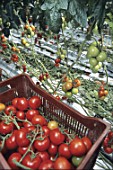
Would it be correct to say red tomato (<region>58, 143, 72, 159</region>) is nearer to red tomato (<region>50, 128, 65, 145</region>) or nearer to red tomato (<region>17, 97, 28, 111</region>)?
red tomato (<region>50, 128, 65, 145</region>)

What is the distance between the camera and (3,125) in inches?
34.9

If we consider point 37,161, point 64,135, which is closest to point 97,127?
point 64,135

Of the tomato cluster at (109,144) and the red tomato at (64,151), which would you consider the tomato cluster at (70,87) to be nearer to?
the tomato cluster at (109,144)

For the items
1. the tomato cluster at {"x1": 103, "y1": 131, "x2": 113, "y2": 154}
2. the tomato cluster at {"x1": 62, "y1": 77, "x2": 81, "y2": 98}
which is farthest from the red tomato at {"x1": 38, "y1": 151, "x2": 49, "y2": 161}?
the tomato cluster at {"x1": 62, "y1": 77, "x2": 81, "y2": 98}

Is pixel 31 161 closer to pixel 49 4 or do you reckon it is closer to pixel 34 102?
pixel 34 102

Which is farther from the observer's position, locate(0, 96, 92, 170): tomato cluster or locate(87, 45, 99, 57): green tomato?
locate(87, 45, 99, 57): green tomato

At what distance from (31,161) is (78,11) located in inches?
23.9

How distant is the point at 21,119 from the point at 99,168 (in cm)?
48

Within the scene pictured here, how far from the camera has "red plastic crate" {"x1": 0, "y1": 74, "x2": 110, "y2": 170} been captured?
2.38 ft

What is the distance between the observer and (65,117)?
0.97 metres

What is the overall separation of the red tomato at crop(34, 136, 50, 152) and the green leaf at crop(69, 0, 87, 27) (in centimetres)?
51

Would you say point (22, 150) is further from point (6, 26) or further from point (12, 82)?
point (6, 26)

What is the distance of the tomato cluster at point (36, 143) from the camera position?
2.44 feet

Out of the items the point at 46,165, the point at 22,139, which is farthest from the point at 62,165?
the point at 22,139
